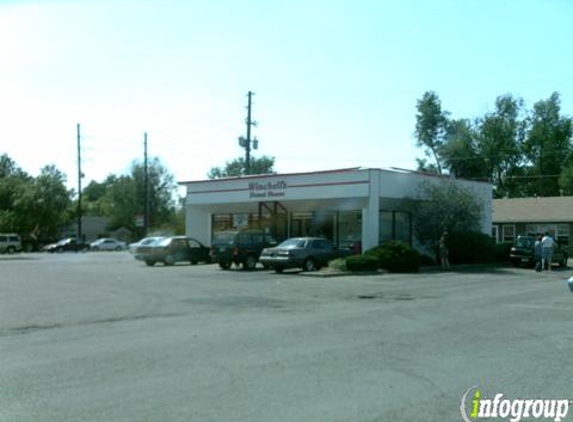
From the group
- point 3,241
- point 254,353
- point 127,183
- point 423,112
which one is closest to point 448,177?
point 254,353

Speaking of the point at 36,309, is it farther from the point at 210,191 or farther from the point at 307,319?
the point at 210,191

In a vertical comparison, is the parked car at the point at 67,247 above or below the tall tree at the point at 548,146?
below

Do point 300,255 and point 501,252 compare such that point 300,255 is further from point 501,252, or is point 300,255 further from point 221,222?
point 221,222

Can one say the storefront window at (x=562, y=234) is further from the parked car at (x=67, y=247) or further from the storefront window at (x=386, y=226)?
the parked car at (x=67, y=247)

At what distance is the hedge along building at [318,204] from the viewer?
107ft

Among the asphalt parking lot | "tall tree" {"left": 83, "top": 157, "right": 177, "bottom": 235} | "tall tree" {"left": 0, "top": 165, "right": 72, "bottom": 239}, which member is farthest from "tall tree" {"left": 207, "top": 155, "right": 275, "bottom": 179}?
the asphalt parking lot

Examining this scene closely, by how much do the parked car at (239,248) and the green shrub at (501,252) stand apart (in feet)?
39.9

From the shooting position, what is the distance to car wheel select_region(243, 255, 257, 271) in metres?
30.1

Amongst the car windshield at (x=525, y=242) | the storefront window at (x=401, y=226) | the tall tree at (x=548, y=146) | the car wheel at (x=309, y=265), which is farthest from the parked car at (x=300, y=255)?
the tall tree at (x=548, y=146)

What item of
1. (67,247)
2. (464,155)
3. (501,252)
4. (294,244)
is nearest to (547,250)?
(501,252)

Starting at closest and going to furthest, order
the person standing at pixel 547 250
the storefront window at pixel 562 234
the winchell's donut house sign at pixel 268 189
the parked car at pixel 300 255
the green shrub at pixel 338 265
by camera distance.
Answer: the green shrub at pixel 338 265 < the parked car at pixel 300 255 < the person standing at pixel 547 250 < the winchell's donut house sign at pixel 268 189 < the storefront window at pixel 562 234

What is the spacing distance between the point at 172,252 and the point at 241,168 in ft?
184

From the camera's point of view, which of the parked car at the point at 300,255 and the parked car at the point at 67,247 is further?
the parked car at the point at 67,247

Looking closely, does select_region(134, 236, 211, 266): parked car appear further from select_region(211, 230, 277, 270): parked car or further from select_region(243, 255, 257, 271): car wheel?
select_region(243, 255, 257, 271): car wheel
